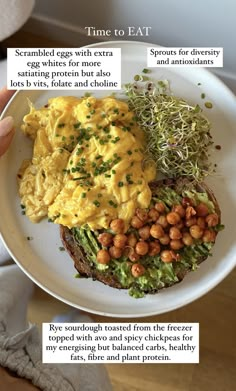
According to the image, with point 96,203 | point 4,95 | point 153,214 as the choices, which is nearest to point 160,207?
point 153,214

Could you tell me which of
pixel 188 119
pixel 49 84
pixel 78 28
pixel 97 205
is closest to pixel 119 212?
pixel 97 205

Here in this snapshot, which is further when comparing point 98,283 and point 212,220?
point 98,283

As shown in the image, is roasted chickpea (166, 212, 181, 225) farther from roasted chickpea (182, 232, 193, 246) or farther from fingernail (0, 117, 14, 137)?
fingernail (0, 117, 14, 137)

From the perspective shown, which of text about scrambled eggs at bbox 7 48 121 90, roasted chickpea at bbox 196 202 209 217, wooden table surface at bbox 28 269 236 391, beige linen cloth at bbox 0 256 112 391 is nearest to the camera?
beige linen cloth at bbox 0 256 112 391

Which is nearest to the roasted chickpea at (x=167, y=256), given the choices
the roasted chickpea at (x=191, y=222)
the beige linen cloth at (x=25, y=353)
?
the roasted chickpea at (x=191, y=222)

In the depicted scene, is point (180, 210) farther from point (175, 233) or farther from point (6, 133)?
point (6, 133)

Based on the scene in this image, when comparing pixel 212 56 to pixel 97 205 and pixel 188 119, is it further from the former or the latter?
pixel 97 205

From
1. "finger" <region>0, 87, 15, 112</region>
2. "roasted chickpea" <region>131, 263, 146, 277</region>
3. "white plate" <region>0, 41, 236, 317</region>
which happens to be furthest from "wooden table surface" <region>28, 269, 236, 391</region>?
"finger" <region>0, 87, 15, 112</region>
